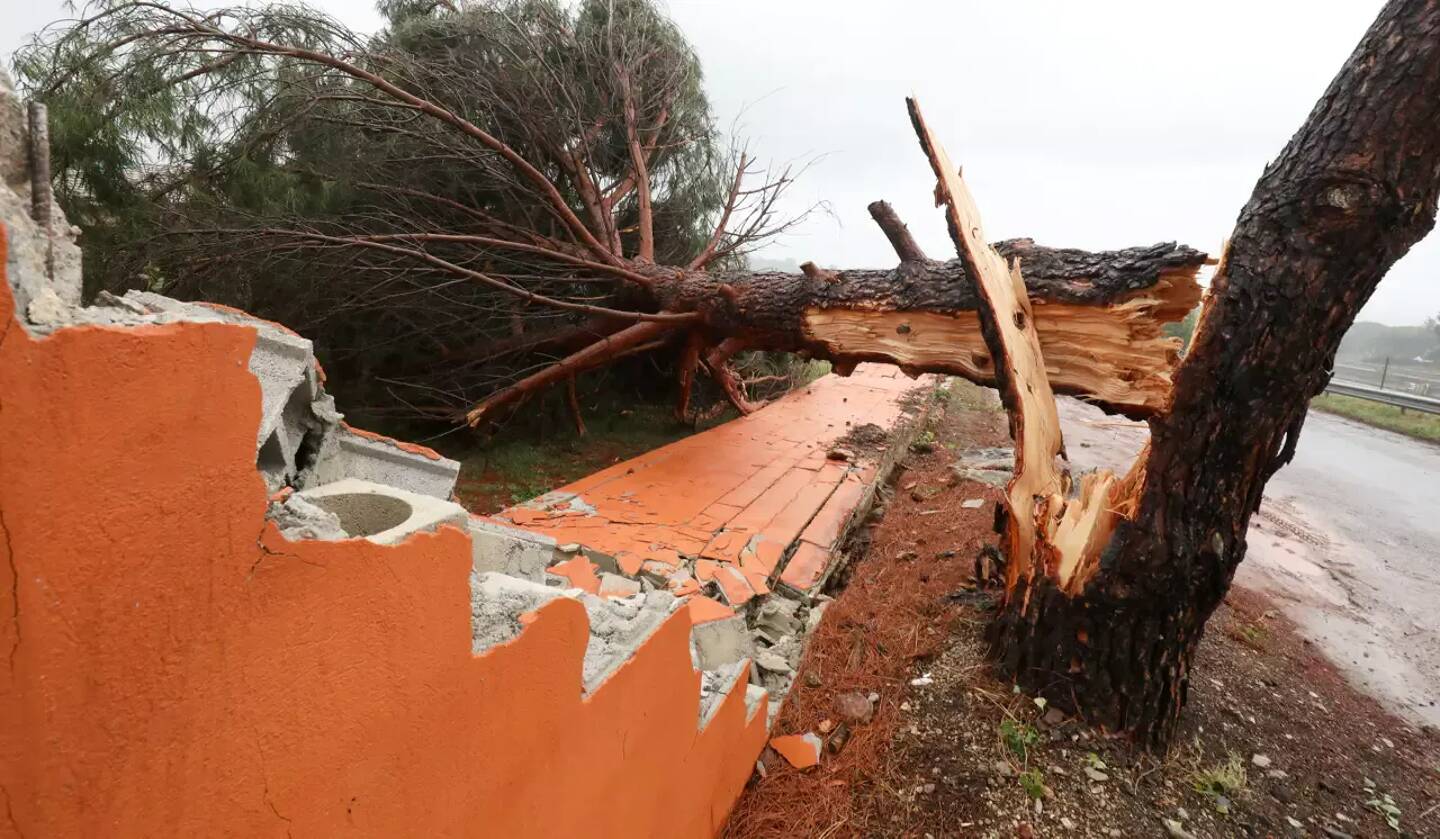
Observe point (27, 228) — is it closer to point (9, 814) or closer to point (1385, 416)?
point (9, 814)

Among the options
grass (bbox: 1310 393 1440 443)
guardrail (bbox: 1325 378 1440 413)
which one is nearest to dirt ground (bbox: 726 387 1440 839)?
grass (bbox: 1310 393 1440 443)

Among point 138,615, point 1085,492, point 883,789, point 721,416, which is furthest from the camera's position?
point 721,416

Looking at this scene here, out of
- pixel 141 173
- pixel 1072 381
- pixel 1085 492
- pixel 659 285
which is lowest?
pixel 1085 492

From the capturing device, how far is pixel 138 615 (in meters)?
0.58

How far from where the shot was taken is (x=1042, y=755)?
229cm

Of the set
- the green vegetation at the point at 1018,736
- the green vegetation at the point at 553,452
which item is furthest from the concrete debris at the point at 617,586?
the green vegetation at the point at 553,452

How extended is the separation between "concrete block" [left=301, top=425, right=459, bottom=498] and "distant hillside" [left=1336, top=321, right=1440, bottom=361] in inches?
888

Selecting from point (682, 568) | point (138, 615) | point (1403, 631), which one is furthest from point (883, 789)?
point (1403, 631)

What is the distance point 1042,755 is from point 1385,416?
14.3 metres

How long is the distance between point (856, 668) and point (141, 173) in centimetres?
524

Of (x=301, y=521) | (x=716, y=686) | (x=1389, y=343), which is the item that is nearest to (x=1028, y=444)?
(x=716, y=686)

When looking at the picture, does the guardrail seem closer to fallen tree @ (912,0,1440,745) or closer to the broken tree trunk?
the broken tree trunk

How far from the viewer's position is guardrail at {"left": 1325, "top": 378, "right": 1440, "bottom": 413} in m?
10.9

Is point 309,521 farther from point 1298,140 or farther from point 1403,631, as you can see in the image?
point 1403,631
